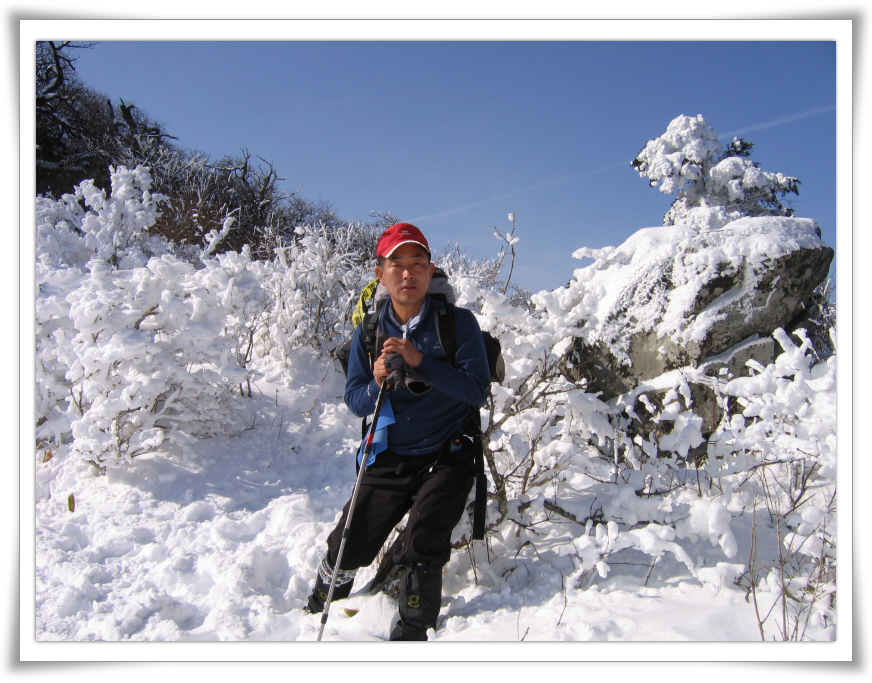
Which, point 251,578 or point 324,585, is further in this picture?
point 251,578

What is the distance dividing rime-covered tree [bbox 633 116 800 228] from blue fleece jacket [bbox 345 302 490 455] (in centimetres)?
908

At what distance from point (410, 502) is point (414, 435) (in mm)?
315

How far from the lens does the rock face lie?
11.6ft

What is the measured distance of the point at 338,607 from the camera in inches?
93.4

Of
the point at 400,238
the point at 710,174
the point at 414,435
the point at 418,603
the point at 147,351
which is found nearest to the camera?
the point at 418,603

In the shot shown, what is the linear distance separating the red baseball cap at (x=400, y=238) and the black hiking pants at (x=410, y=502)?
0.93 m

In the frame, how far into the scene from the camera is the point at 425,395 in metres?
2.32

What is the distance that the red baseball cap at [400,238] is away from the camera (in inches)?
86.4

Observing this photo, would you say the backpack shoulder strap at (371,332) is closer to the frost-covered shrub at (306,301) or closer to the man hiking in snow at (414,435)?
the man hiking in snow at (414,435)

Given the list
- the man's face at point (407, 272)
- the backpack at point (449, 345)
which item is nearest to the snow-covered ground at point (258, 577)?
the backpack at point (449, 345)

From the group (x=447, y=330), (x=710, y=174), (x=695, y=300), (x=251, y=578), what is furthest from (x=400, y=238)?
(x=710, y=174)

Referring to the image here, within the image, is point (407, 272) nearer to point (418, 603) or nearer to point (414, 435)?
point (414, 435)
